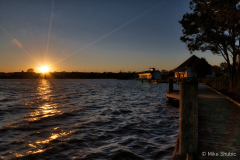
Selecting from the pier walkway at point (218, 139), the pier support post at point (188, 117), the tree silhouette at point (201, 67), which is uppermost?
the tree silhouette at point (201, 67)

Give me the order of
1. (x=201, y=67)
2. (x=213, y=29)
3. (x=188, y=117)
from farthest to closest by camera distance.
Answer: (x=201, y=67), (x=213, y=29), (x=188, y=117)

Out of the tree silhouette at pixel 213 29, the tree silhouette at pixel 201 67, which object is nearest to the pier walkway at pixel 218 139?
the tree silhouette at pixel 213 29

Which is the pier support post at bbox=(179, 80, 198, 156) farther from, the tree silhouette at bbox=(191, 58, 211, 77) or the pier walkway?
the tree silhouette at bbox=(191, 58, 211, 77)

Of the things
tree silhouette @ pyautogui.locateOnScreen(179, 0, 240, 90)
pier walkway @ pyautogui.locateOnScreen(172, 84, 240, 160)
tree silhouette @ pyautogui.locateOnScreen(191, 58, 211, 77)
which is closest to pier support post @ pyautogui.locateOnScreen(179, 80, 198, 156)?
pier walkway @ pyautogui.locateOnScreen(172, 84, 240, 160)

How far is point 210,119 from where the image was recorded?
7.24 metres

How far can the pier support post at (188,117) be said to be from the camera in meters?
3.86

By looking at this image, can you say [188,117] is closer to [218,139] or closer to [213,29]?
[218,139]

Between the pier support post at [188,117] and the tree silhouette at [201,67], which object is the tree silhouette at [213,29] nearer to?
the pier support post at [188,117]

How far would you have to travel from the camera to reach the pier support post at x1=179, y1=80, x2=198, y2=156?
12.7ft

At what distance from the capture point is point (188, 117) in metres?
3.92

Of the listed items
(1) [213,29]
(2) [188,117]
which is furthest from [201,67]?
(2) [188,117]

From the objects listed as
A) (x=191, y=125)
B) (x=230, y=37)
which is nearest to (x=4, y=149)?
(x=191, y=125)

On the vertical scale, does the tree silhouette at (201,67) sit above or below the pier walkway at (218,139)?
above

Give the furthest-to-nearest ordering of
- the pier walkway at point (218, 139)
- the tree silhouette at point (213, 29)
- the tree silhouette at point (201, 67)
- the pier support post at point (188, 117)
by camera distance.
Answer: the tree silhouette at point (201, 67) < the tree silhouette at point (213, 29) < the pier walkway at point (218, 139) < the pier support post at point (188, 117)
